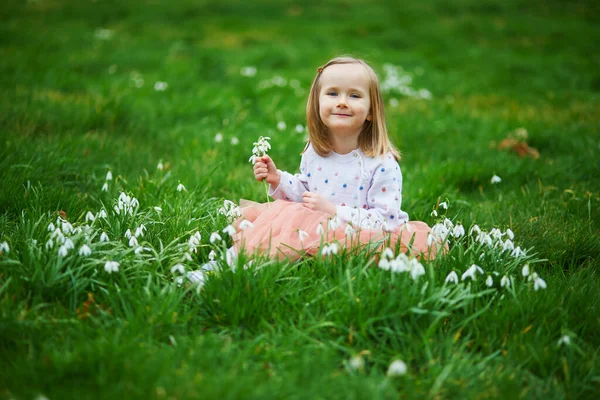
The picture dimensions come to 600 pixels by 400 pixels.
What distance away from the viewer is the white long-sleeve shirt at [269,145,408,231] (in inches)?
152

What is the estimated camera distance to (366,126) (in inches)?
166

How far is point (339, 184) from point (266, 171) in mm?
556

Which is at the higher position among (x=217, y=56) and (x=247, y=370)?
(x=217, y=56)

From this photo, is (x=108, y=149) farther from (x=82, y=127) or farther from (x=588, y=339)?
(x=588, y=339)

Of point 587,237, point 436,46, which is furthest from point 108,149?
point 436,46

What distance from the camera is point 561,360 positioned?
2.77 metres

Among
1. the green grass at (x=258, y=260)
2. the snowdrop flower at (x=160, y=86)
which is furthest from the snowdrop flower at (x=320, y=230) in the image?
the snowdrop flower at (x=160, y=86)

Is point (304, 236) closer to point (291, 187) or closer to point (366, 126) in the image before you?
point (291, 187)

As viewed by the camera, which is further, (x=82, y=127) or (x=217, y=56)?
(x=217, y=56)

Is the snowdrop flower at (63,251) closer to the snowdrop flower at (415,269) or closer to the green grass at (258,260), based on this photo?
the green grass at (258,260)

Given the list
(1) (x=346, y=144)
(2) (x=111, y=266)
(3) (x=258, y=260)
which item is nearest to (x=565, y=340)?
(3) (x=258, y=260)

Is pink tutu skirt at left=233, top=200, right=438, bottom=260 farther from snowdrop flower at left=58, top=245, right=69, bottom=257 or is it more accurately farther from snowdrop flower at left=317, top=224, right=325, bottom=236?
snowdrop flower at left=58, top=245, right=69, bottom=257

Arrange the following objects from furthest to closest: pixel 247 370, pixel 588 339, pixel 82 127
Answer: pixel 82 127, pixel 588 339, pixel 247 370

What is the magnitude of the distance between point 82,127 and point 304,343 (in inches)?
185
